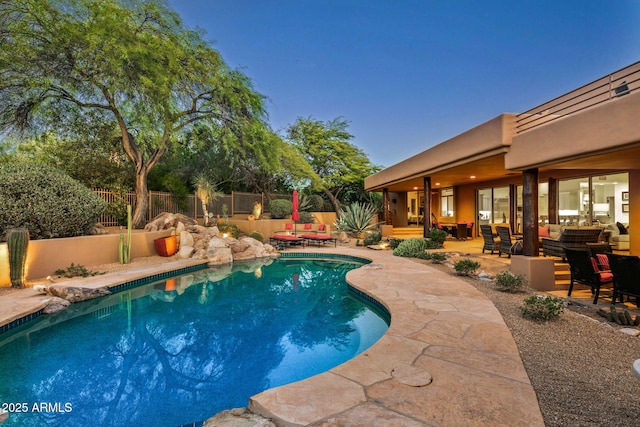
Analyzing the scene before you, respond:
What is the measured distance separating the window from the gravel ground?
13.4 meters

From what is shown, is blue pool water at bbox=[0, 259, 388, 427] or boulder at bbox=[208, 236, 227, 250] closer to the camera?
blue pool water at bbox=[0, 259, 388, 427]

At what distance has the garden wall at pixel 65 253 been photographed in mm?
7105

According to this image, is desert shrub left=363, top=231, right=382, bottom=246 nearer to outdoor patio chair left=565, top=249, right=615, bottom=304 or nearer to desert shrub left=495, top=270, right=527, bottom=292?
desert shrub left=495, top=270, right=527, bottom=292

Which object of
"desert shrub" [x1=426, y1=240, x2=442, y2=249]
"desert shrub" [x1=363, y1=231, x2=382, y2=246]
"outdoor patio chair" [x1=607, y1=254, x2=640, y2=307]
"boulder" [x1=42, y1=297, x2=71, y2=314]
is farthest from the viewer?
"desert shrub" [x1=363, y1=231, x2=382, y2=246]

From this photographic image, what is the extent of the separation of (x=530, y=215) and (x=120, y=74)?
11751mm

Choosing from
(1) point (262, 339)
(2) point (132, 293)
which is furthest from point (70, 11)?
(1) point (262, 339)

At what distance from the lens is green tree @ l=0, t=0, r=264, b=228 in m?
8.91

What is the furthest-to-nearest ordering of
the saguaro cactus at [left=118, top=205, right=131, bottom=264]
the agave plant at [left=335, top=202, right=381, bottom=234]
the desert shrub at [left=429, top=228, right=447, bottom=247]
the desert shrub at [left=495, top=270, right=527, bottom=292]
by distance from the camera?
the agave plant at [left=335, top=202, right=381, bottom=234], the desert shrub at [left=429, top=228, right=447, bottom=247], the saguaro cactus at [left=118, top=205, right=131, bottom=264], the desert shrub at [left=495, top=270, right=527, bottom=292]

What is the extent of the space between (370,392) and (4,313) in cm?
588

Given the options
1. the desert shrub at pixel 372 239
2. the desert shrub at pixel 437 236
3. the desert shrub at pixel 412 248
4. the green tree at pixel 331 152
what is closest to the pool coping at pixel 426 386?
the desert shrub at pixel 412 248

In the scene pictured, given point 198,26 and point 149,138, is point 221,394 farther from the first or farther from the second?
point 198,26

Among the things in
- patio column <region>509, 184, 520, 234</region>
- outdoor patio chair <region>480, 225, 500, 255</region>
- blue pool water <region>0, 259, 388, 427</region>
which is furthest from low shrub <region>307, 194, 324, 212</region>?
blue pool water <region>0, 259, 388, 427</region>

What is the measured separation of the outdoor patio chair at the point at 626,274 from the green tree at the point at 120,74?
38.3 feet

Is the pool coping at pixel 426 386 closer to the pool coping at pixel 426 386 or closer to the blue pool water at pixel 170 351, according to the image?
the pool coping at pixel 426 386
